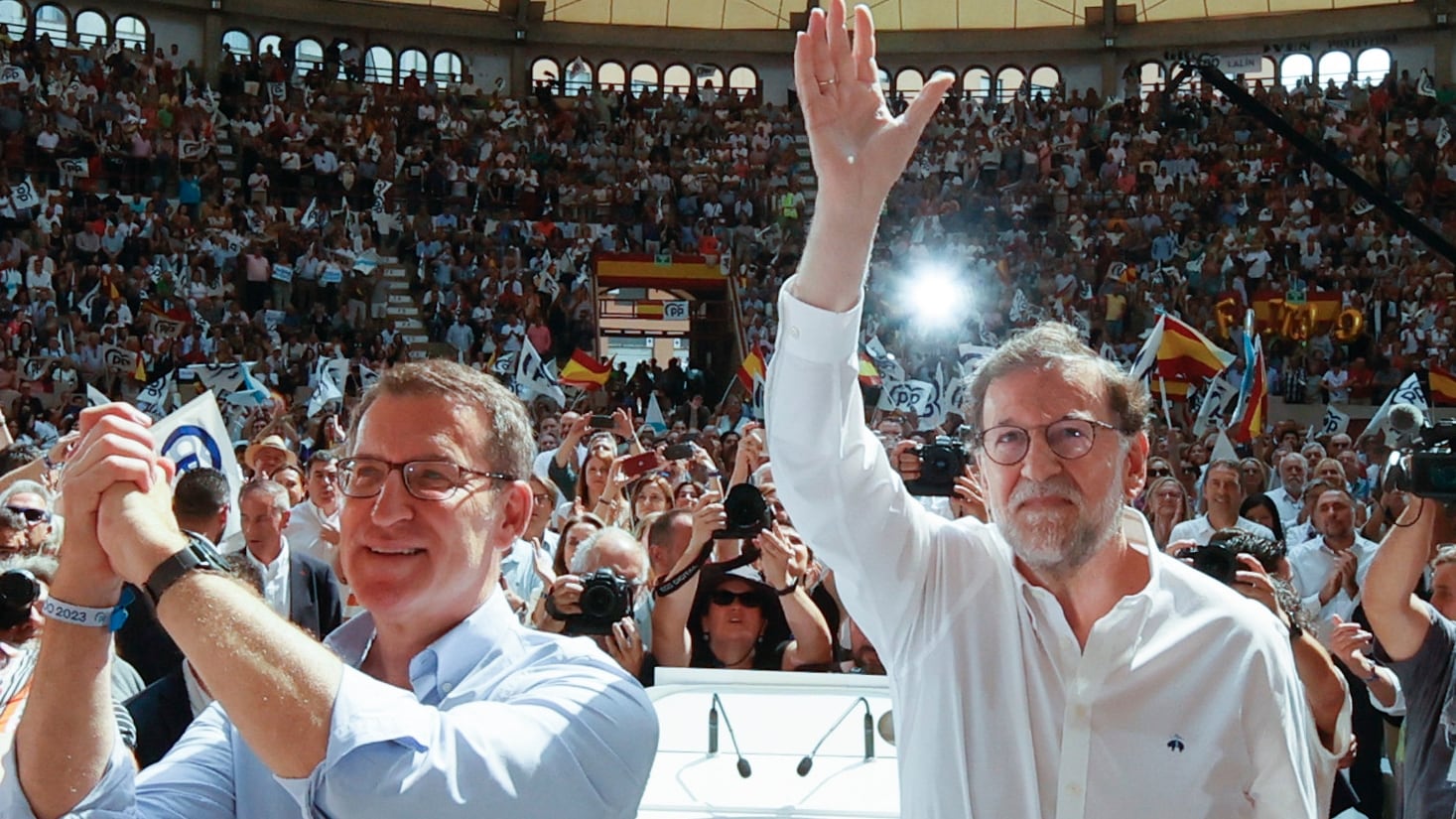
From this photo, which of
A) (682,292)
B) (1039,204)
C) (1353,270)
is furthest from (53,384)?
(1353,270)

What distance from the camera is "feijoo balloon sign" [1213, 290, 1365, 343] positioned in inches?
837

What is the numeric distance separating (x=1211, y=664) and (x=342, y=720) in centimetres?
145

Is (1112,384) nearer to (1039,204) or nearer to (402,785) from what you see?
(402,785)

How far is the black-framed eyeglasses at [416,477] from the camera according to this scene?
188cm

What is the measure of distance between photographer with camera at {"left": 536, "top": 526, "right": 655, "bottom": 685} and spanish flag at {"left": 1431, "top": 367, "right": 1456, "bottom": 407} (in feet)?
49.3

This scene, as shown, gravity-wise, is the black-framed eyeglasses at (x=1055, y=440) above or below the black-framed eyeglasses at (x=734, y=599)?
above

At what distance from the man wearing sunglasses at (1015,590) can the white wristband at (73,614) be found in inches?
37.7

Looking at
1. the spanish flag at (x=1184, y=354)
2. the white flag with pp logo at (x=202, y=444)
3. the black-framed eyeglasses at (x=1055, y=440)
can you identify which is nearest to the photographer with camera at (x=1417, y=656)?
the black-framed eyeglasses at (x=1055, y=440)

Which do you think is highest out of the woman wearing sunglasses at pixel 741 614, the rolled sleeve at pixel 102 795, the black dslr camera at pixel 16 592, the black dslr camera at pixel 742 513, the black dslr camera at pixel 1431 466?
the black dslr camera at pixel 1431 466

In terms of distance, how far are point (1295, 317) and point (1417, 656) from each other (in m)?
19.1

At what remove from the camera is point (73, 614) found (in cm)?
170

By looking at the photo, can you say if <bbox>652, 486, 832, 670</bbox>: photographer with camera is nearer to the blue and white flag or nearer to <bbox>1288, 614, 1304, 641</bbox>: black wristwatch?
<bbox>1288, 614, 1304, 641</bbox>: black wristwatch

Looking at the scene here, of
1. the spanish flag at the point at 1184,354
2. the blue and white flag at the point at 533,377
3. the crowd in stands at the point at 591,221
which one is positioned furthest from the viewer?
the crowd in stands at the point at 591,221

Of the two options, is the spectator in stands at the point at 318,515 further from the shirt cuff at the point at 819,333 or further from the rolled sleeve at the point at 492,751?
the rolled sleeve at the point at 492,751
